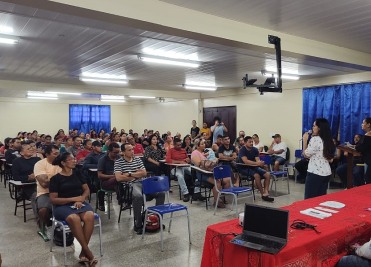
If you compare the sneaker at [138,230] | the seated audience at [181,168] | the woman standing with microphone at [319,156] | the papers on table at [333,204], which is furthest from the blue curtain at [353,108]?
the sneaker at [138,230]

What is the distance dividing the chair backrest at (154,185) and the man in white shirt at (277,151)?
4561 mm

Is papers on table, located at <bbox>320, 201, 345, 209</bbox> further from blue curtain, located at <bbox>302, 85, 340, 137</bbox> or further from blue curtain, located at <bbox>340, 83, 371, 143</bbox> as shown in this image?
blue curtain, located at <bbox>302, 85, 340, 137</bbox>

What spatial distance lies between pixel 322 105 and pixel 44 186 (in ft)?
21.8

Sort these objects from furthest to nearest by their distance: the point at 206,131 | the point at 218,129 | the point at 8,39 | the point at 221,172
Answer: the point at 206,131 < the point at 218,129 < the point at 221,172 < the point at 8,39

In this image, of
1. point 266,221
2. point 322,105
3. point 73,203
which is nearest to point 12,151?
point 73,203

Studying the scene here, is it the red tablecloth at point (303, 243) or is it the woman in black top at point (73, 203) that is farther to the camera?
the woman in black top at point (73, 203)

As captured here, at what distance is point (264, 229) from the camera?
2088 millimetres

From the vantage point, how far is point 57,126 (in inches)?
566

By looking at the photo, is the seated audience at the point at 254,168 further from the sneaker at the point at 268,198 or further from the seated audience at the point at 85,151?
the seated audience at the point at 85,151

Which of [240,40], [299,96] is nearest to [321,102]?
[299,96]

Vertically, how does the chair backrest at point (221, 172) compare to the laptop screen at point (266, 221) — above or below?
below

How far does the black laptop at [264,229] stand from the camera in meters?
1.96

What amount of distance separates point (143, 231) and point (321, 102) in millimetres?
5975

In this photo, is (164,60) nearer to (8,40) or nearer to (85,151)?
(8,40)
